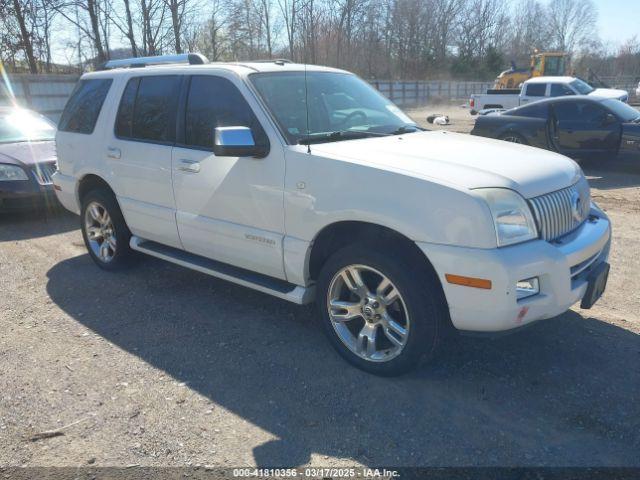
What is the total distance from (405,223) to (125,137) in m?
3.02

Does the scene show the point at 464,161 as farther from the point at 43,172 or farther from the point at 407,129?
the point at 43,172

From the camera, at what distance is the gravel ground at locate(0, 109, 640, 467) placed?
2857 mm

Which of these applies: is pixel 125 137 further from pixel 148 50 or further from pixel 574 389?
pixel 148 50

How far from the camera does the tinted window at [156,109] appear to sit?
4551mm

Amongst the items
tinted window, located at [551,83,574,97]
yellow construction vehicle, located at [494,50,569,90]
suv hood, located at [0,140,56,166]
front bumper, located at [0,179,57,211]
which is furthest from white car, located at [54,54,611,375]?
yellow construction vehicle, located at [494,50,569,90]

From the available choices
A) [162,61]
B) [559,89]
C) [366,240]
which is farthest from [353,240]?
[559,89]

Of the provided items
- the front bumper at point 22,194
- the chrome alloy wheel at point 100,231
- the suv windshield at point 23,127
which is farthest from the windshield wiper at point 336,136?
the suv windshield at point 23,127

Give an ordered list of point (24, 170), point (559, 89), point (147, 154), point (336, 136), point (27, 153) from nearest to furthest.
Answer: point (336, 136), point (147, 154), point (24, 170), point (27, 153), point (559, 89)

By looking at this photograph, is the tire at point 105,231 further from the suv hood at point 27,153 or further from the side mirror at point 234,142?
the suv hood at point 27,153

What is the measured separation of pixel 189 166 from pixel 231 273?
893 millimetres

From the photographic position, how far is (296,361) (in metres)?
3.77

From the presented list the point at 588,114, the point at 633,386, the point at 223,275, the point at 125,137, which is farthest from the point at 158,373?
the point at 588,114

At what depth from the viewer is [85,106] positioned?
217 inches

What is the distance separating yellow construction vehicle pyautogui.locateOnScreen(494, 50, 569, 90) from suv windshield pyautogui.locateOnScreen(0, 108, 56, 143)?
27632 millimetres
